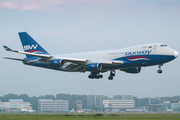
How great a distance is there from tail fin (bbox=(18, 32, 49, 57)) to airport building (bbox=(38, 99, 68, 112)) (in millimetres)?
62366

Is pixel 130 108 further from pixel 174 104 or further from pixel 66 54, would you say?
pixel 66 54

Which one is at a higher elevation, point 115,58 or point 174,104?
point 115,58

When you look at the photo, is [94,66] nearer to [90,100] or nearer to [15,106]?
[15,106]

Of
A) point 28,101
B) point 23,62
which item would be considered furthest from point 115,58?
point 28,101

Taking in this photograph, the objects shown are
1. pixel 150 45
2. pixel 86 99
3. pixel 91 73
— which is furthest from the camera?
pixel 86 99

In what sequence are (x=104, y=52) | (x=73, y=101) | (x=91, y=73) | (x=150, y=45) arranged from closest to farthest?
(x=150, y=45) → (x=104, y=52) → (x=91, y=73) → (x=73, y=101)

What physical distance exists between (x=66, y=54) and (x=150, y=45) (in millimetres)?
19892

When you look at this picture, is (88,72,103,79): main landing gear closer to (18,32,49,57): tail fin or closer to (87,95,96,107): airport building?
(18,32,49,57): tail fin

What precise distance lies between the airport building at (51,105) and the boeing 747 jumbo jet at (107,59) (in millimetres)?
64613

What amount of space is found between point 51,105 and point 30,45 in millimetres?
75450

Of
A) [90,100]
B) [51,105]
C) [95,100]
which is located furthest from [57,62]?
[95,100]

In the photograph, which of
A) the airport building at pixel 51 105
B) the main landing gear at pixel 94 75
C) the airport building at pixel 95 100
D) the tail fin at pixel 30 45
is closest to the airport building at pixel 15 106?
the airport building at pixel 51 105

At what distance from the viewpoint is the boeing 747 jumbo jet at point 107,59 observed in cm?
5812

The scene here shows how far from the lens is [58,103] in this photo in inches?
5586
